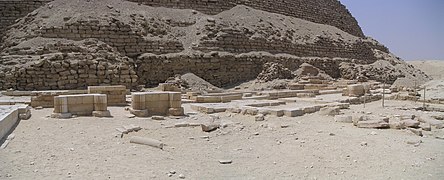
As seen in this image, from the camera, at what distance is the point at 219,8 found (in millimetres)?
32219

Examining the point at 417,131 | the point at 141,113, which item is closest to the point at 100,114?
the point at 141,113

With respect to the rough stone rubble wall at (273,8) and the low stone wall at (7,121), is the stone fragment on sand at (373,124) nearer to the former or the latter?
the low stone wall at (7,121)

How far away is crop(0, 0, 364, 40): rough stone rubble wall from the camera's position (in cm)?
2691

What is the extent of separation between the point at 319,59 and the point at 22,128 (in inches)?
1028

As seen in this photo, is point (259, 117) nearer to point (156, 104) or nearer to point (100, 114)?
point (156, 104)

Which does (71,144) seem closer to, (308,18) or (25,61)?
(25,61)

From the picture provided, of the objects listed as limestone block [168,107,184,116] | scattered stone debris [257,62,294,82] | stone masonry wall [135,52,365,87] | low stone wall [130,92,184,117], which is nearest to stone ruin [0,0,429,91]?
stone masonry wall [135,52,365,87]

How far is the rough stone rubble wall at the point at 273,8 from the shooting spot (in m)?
26.9

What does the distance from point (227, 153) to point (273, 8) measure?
101 feet

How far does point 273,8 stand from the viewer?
119 ft

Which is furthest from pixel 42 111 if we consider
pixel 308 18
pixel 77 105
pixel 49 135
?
pixel 308 18

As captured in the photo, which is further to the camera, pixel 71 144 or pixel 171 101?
pixel 171 101

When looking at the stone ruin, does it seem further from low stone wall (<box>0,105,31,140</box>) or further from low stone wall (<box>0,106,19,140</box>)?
low stone wall (<box>0,106,19,140</box>)

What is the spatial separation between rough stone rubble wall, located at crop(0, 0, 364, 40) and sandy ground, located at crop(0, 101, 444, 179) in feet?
64.9
